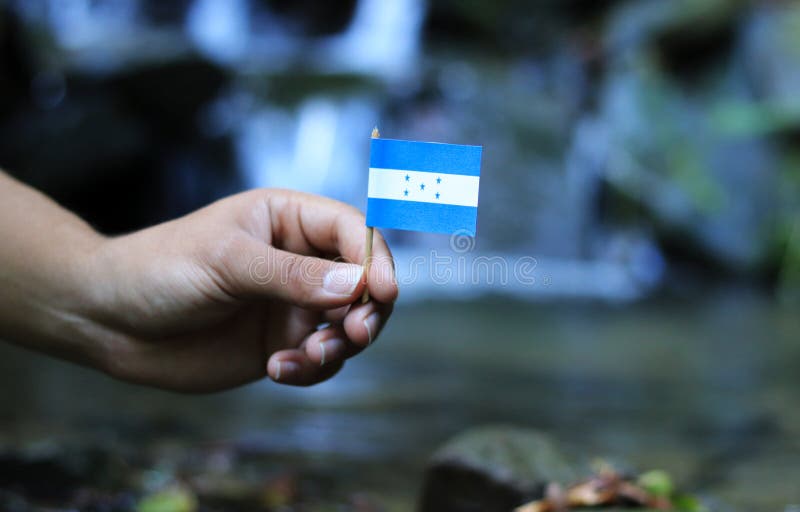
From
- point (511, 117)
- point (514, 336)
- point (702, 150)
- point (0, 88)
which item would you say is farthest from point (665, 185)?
point (0, 88)

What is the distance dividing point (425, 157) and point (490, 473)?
36.6 inches

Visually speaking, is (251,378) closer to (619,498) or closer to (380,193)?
(380,193)

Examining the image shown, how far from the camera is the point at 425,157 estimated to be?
1.37 m

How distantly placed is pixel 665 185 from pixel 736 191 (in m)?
0.94

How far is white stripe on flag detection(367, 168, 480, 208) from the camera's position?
53.9 inches

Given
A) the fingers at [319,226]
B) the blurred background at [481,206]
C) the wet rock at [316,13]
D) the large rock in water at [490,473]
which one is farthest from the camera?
the wet rock at [316,13]

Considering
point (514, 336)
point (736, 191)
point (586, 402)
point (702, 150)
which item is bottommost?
point (586, 402)

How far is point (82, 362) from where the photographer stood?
169cm

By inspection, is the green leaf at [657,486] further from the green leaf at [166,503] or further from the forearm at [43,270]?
the forearm at [43,270]

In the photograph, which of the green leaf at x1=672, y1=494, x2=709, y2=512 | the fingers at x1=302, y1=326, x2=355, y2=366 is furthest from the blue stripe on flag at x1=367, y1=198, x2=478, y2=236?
the green leaf at x1=672, y1=494, x2=709, y2=512

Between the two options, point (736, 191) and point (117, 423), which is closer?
point (117, 423)

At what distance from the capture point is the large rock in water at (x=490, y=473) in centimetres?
183

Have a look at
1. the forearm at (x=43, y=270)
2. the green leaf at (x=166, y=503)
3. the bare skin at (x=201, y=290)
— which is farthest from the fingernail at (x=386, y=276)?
the green leaf at (x=166, y=503)

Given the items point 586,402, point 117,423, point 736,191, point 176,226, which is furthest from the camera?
point 736,191
